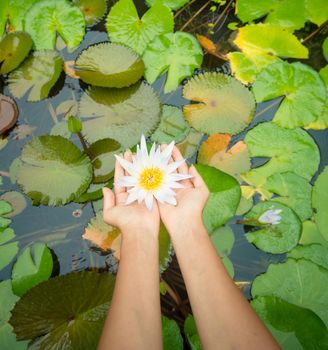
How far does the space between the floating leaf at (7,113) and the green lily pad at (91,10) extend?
83 cm

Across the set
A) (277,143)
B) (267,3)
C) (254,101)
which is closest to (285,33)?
(267,3)

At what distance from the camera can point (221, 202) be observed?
70.4 inches

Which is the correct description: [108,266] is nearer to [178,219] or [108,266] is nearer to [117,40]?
[178,219]

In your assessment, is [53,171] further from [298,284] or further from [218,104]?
[298,284]

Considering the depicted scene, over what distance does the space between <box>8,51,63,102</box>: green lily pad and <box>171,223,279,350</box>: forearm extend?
4.69ft

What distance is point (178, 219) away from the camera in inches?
59.6

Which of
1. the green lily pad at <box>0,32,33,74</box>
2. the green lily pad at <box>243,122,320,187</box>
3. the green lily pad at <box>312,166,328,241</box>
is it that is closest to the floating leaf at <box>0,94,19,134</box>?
the green lily pad at <box>0,32,33,74</box>

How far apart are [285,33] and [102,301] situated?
2008 millimetres

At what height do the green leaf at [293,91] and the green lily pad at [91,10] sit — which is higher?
the green lily pad at [91,10]

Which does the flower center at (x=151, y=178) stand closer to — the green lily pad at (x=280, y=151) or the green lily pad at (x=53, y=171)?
the green lily pad at (x=53, y=171)

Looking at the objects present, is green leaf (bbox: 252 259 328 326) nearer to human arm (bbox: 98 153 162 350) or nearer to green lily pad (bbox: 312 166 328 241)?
green lily pad (bbox: 312 166 328 241)

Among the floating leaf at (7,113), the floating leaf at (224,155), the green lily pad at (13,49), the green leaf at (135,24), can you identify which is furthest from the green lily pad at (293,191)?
the green lily pad at (13,49)

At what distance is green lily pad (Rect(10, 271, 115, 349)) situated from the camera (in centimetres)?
157

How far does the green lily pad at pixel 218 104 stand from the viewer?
6.60 ft
